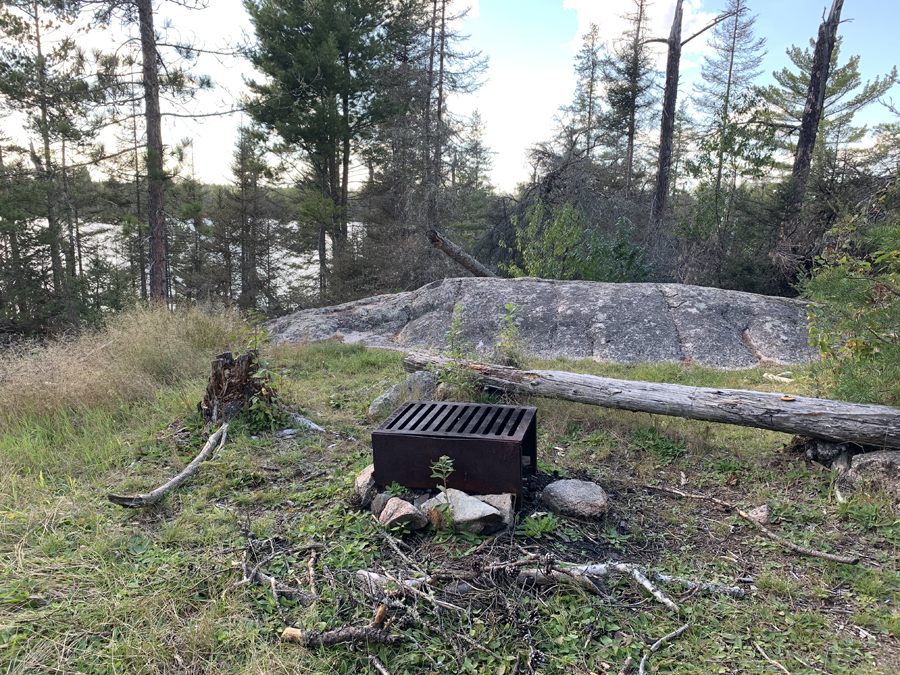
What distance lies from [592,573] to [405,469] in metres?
1.24

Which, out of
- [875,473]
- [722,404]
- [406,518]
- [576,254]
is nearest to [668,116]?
[576,254]

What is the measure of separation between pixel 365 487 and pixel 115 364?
4.27 m

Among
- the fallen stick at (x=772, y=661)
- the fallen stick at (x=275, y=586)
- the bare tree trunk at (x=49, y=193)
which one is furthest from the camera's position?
the bare tree trunk at (x=49, y=193)

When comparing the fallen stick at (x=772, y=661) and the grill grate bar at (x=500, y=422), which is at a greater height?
the grill grate bar at (x=500, y=422)

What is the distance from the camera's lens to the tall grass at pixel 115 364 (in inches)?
184

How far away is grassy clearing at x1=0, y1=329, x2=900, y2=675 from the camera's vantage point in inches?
76.2

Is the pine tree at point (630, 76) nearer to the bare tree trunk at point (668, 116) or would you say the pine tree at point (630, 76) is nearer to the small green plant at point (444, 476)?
the bare tree trunk at point (668, 116)

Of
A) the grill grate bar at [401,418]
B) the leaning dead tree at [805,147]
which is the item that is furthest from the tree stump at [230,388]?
the leaning dead tree at [805,147]

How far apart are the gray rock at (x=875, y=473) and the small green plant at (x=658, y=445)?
40.7 inches

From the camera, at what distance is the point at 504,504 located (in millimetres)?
2795

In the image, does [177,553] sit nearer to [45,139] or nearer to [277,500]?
[277,500]

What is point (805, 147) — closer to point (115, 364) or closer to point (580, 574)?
point (580, 574)

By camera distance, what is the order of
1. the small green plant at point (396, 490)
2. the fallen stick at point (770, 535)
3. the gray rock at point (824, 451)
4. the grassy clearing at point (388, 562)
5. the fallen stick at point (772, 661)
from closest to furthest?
the fallen stick at point (772, 661), the grassy clearing at point (388, 562), the fallen stick at point (770, 535), the small green plant at point (396, 490), the gray rock at point (824, 451)

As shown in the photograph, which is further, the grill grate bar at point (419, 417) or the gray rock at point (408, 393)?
the gray rock at point (408, 393)
